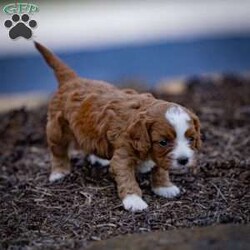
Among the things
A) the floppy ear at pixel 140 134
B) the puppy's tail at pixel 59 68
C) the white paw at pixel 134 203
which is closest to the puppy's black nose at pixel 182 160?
the floppy ear at pixel 140 134

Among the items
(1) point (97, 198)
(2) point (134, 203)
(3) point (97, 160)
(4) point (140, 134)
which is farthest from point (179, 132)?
(3) point (97, 160)

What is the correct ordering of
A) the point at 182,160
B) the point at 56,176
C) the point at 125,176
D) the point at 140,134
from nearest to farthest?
the point at 182,160
the point at 140,134
the point at 125,176
the point at 56,176

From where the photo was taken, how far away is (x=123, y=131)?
16.0ft

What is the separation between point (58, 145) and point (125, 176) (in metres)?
0.99

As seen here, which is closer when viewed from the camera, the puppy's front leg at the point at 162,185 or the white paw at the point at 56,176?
the puppy's front leg at the point at 162,185

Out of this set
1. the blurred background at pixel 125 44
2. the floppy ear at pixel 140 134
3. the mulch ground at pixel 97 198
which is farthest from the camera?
the blurred background at pixel 125 44

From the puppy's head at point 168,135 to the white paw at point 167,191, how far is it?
0.38m

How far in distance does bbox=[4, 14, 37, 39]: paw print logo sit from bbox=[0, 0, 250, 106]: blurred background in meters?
4.22

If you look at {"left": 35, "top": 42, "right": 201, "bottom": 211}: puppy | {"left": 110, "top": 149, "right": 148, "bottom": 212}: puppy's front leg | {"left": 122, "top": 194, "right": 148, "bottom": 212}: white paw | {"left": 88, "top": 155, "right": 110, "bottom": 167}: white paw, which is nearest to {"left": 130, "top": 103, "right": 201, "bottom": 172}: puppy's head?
{"left": 35, "top": 42, "right": 201, "bottom": 211}: puppy

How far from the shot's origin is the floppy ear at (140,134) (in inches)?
184

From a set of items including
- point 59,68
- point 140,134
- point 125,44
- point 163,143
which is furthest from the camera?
point 125,44

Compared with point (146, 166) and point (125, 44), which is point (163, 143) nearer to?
point (146, 166)

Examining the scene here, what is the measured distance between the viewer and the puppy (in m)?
4.56

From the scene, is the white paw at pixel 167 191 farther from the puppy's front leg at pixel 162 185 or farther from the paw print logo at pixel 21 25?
the paw print logo at pixel 21 25
